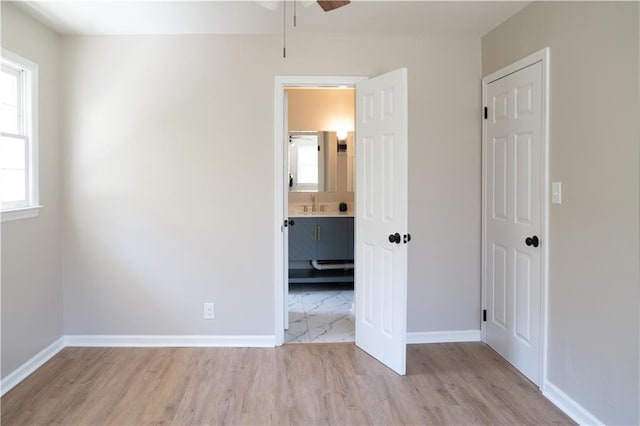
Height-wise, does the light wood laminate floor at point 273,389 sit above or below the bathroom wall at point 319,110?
below

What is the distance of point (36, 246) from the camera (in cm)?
292

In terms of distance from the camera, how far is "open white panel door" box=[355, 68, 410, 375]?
2.78 m

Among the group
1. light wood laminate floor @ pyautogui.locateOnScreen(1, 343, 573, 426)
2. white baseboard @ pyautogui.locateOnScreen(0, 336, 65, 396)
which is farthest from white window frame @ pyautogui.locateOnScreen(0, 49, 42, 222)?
light wood laminate floor @ pyautogui.locateOnScreen(1, 343, 573, 426)

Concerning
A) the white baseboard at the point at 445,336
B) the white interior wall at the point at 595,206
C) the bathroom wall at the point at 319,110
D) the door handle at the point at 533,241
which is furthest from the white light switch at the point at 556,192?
the bathroom wall at the point at 319,110

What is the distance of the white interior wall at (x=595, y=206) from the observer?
1934 millimetres

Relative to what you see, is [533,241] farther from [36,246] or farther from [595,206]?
[36,246]

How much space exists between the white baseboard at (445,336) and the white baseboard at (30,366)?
8.99 feet

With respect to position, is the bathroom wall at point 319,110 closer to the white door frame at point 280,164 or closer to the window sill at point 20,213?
the white door frame at point 280,164

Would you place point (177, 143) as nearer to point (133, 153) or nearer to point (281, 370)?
point (133, 153)

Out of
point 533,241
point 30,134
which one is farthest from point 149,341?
point 533,241

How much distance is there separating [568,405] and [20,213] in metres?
3.56

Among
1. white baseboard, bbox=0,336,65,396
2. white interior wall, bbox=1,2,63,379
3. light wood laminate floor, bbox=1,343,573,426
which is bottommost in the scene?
light wood laminate floor, bbox=1,343,573,426

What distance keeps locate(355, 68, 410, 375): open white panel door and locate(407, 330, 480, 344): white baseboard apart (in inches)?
19.2

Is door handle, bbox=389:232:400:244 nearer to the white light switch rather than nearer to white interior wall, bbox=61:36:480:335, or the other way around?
white interior wall, bbox=61:36:480:335
